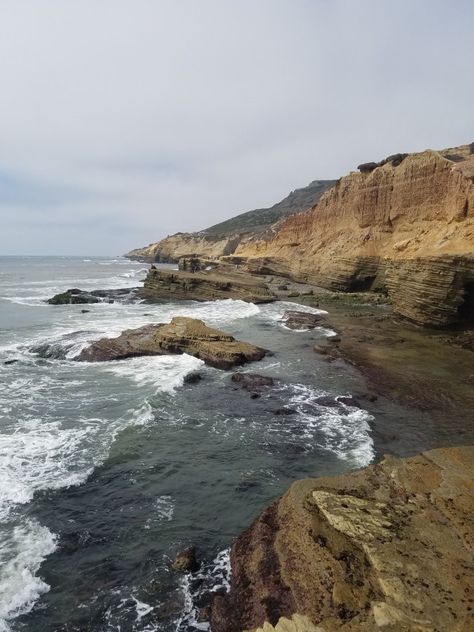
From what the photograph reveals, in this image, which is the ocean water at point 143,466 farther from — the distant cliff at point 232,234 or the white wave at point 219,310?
the distant cliff at point 232,234

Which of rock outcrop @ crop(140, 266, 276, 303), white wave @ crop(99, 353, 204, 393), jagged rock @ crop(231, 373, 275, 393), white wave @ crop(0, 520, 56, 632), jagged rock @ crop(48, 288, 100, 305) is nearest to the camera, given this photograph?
white wave @ crop(0, 520, 56, 632)

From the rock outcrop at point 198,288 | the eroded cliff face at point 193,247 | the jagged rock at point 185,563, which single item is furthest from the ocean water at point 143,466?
the eroded cliff face at point 193,247

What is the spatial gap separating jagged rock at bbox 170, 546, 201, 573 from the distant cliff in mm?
80709

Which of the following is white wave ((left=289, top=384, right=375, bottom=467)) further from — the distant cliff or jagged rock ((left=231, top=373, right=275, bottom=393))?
the distant cliff

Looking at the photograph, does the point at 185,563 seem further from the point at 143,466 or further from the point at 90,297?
the point at 90,297

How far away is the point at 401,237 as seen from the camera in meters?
38.8

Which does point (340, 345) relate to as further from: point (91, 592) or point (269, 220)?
point (269, 220)

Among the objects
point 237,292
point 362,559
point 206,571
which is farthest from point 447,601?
point 237,292

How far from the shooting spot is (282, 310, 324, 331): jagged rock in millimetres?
25656

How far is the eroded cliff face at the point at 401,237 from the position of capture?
22625 mm

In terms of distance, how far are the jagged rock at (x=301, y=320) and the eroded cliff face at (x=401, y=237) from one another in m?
5.49

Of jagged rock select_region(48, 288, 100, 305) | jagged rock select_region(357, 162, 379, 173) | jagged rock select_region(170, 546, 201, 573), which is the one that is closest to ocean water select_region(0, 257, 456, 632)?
jagged rock select_region(170, 546, 201, 573)

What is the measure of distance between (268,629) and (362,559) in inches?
50.4

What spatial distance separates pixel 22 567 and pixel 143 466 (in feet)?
10.7
